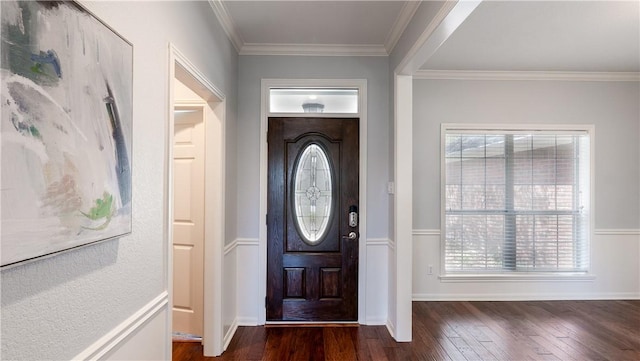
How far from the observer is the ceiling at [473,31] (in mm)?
2414

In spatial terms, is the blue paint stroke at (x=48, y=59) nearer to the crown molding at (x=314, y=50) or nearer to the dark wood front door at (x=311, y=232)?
the dark wood front door at (x=311, y=232)

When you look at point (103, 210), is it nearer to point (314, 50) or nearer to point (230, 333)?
point (230, 333)

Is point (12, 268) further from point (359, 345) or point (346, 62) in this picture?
point (346, 62)

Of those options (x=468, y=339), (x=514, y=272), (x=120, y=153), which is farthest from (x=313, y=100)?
(x=514, y=272)

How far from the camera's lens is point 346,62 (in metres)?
3.08

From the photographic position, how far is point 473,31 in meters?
2.82

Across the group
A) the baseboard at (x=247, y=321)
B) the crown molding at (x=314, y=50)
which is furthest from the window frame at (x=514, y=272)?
the baseboard at (x=247, y=321)

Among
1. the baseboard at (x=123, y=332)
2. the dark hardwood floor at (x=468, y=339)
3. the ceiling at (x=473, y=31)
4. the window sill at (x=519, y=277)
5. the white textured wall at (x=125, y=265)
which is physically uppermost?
the ceiling at (x=473, y=31)

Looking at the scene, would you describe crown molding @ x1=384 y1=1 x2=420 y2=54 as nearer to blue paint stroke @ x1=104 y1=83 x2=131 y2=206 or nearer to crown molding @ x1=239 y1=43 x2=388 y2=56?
crown molding @ x1=239 y1=43 x2=388 y2=56

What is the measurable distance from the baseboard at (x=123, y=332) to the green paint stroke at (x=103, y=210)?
0.40 metres

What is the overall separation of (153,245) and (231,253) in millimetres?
1458

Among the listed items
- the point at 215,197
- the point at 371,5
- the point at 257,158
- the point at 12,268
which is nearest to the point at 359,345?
the point at 215,197

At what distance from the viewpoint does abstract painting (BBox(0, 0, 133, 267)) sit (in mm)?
727

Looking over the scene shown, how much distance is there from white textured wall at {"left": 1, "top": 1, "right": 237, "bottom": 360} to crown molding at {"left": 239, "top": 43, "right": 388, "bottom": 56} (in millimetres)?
1070
